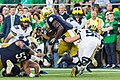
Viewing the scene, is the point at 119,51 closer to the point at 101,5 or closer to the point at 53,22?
the point at 101,5

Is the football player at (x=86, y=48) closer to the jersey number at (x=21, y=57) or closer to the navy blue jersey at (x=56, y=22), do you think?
the navy blue jersey at (x=56, y=22)

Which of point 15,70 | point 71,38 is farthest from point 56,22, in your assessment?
point 15,70

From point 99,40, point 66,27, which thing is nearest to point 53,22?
point 66,27

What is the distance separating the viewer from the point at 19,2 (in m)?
16.1

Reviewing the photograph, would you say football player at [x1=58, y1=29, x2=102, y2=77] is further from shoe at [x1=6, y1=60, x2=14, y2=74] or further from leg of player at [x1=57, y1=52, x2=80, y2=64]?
shoe at [x1=6, y1=60, x2=14, y2=74]

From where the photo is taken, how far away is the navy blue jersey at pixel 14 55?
10281 millimetres

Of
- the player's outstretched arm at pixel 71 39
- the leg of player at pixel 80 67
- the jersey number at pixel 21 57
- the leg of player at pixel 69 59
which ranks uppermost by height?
the player's outstretched arm at pixel 71 39

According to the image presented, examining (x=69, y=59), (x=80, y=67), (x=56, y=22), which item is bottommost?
(x=80, y=67)

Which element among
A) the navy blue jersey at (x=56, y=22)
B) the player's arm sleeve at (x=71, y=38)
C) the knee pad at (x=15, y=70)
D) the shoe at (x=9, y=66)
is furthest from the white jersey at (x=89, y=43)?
the shoe at (x=9, y=66)

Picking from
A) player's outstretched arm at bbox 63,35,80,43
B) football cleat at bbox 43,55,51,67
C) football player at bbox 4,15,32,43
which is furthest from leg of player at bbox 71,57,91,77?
football cleat at bbox 43,55,51,67

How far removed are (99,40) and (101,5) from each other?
4.64 meters

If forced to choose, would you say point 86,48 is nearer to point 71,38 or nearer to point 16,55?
point 71,38

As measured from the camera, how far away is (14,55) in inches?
406

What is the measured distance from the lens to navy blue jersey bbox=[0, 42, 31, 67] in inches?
405
